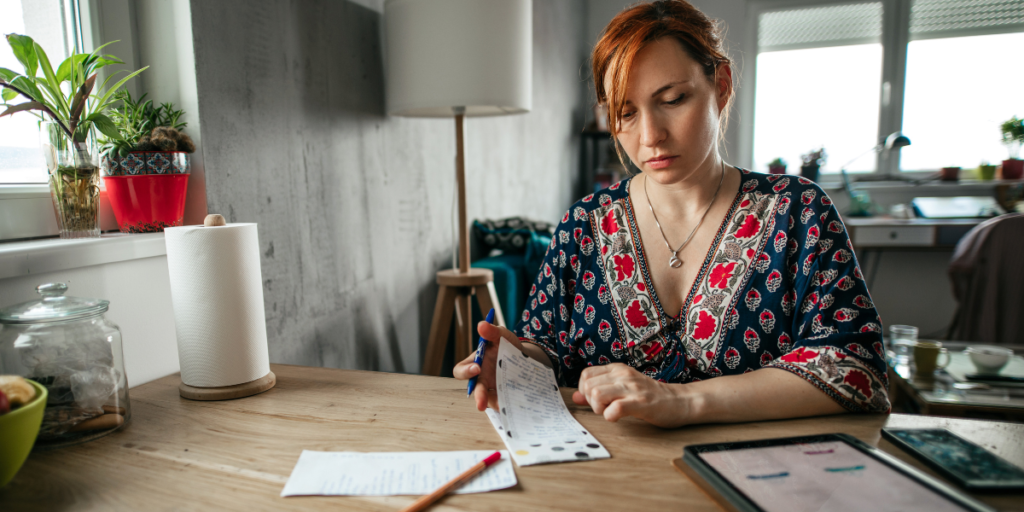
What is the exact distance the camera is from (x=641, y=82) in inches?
37.9

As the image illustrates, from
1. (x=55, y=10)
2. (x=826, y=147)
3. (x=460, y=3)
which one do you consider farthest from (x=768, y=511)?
(x=826, y=147)

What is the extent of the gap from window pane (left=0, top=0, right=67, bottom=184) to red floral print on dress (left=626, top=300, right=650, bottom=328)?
1085mm

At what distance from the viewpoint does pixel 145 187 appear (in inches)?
38.4

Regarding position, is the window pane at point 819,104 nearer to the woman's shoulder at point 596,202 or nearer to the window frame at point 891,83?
the window frame at point 891,83

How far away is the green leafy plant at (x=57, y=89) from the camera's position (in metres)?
0.85

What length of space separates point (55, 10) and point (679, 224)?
121cm

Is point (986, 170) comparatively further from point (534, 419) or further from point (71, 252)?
point (71, 252)

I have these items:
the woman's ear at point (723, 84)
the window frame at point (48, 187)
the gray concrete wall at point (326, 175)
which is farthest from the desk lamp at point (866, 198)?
the window frame at point (48, 187)

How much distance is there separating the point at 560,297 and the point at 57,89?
946 millimetres

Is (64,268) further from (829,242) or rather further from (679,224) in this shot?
(829,242)

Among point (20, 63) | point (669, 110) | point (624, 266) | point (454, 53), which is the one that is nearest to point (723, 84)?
point (669, 110)

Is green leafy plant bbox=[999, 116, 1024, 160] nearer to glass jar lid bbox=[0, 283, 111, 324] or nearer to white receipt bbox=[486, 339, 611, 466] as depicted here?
white receipt bbox=[486, 339, 611, 466]

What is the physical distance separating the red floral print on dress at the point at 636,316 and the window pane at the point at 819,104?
3332 mm

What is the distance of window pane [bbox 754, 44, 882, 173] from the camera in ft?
12.4
